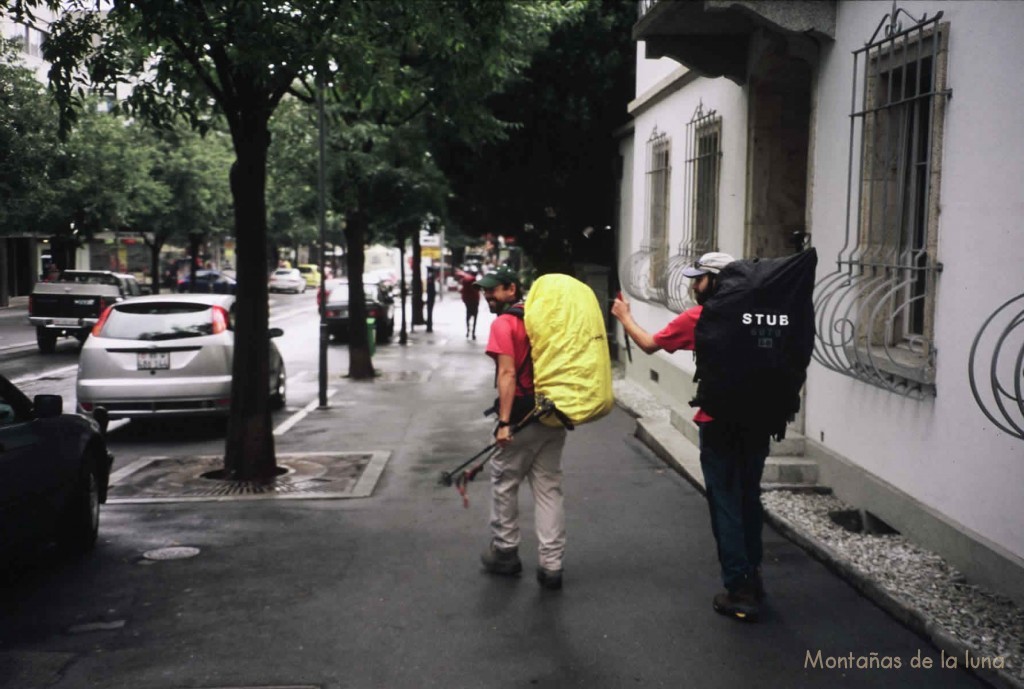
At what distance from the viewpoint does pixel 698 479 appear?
908cm

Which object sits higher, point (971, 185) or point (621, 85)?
point (621, 85)

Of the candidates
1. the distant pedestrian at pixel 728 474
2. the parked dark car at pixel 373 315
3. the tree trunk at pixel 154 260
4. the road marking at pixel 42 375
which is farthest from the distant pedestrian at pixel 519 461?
the tree trunk at pixel 154 260

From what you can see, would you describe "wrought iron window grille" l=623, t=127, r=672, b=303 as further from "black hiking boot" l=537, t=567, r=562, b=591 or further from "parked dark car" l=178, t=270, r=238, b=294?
"parked dark car" l=178, t=270, r=238, b=294

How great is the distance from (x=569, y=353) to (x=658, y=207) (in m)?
9.82

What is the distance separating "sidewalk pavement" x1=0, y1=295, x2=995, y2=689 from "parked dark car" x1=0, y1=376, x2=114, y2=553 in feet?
0.96

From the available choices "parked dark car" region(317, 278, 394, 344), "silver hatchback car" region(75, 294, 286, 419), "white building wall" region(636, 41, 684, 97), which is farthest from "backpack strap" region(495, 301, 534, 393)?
"parked dark car" region(317, 278, 394, 344)

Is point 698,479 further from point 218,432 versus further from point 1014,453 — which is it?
point 218,432

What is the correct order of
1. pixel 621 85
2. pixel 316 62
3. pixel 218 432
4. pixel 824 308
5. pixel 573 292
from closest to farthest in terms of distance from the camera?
pixel 573 292, pixel 824 308, pixel 316 62, pixel 218 432, pixel 621 85

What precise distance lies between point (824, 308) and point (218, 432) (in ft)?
25.6

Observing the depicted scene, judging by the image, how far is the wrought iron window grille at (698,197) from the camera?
1174cm

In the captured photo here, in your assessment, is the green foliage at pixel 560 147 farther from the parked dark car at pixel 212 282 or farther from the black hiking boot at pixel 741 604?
the parked dark car at pixel 212 282

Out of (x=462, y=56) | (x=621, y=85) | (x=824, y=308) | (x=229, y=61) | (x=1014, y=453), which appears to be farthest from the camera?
(x=621, y=85)

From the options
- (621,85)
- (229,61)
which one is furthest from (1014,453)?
(621,85)

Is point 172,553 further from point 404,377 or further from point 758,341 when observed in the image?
point 404,377
